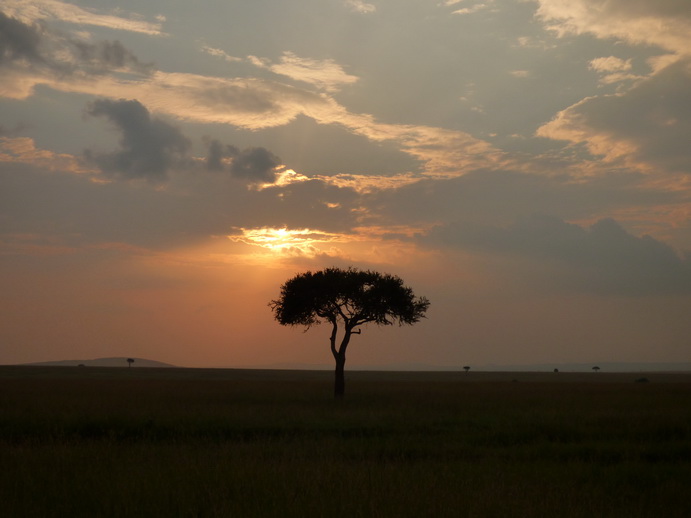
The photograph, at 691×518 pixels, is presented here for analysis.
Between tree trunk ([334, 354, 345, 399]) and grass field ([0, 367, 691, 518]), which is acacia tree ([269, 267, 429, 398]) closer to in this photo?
tree trunk ([334, 354, 345, 399])

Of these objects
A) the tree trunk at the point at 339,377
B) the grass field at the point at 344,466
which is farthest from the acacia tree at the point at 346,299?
the grass field at the point at 344,466

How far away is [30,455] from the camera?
16.6 m

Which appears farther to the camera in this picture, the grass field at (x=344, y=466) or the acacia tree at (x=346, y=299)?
the acacia tree at (x=346, y=299)

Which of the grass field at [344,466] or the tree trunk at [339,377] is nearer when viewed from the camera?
the grass field at [344,466]

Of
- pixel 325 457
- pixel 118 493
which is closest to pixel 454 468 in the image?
pixel 325 457

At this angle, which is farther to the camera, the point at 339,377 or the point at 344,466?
the point at 339,377

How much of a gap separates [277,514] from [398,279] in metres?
39.7

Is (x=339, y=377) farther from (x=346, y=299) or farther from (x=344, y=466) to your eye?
(x=344, y=466)

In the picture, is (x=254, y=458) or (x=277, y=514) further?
(x=254, y=458)

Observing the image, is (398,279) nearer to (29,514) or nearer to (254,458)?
(254,458)

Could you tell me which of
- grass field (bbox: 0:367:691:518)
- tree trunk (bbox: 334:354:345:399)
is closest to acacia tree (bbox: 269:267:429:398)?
tree trunk (bbox: 334:354:345:399)

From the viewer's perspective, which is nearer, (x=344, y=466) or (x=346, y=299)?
(x=344, y=466)

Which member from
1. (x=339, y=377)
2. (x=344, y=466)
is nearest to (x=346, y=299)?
(x=339, y=377)

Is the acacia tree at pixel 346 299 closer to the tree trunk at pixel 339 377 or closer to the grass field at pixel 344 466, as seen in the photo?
the tree trunk at pixel 339 377
